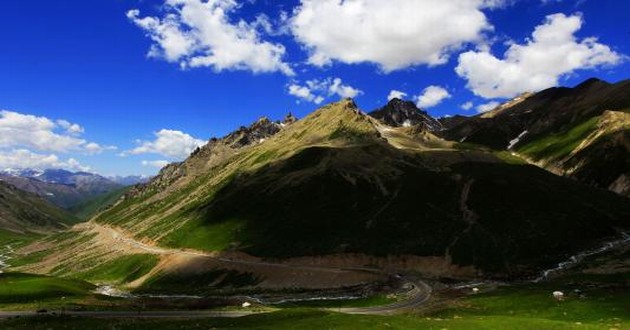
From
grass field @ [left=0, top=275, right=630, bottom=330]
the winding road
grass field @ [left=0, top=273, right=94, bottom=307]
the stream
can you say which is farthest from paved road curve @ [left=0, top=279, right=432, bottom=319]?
the stream

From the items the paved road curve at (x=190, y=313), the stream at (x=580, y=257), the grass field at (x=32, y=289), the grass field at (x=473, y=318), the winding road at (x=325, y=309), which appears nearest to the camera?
the grass field at (x=473, y=318)

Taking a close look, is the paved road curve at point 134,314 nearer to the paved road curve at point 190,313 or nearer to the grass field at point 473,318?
the paved road curve at point 190,313

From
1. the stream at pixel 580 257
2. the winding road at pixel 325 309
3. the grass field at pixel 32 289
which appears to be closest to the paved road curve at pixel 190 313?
the winding road at pixel 325 309

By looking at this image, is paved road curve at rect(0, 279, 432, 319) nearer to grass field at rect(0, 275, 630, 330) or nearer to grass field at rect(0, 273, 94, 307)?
grass field at rect(0, 275, 630, 330)

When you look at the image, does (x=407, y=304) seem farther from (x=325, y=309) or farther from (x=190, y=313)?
(x=190, y=313)

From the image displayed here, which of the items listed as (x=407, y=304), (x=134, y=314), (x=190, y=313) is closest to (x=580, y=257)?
(x=407, y=304)

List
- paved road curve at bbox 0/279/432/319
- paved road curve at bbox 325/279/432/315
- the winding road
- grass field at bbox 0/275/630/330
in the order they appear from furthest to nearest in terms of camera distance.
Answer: paved road curve at bbox 325/279/432/315
the winding road
paved road curve at bbox 0/279/432/319
grass field at bbox 0/275/630/330

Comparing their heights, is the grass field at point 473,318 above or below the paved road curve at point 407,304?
above

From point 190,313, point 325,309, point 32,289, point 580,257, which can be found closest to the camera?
point 190,313

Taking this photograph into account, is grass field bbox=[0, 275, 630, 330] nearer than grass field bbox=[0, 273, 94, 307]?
Yes

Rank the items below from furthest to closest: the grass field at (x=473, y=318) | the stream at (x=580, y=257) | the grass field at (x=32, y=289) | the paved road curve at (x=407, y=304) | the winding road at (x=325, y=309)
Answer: the stream at (x=580, y=257), the grass field at (x=32, y=289), the paved road curve at (x=407, y=304), the winding road at (x=325, y=309), the grass field at (x=473, y=318)

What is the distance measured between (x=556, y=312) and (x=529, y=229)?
97.1m

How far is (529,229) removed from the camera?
17650 centimetres

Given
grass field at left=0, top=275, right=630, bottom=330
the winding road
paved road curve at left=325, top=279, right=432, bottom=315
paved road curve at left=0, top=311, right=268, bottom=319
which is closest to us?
grass field at left=0, top=275, right=630, bottom=330
